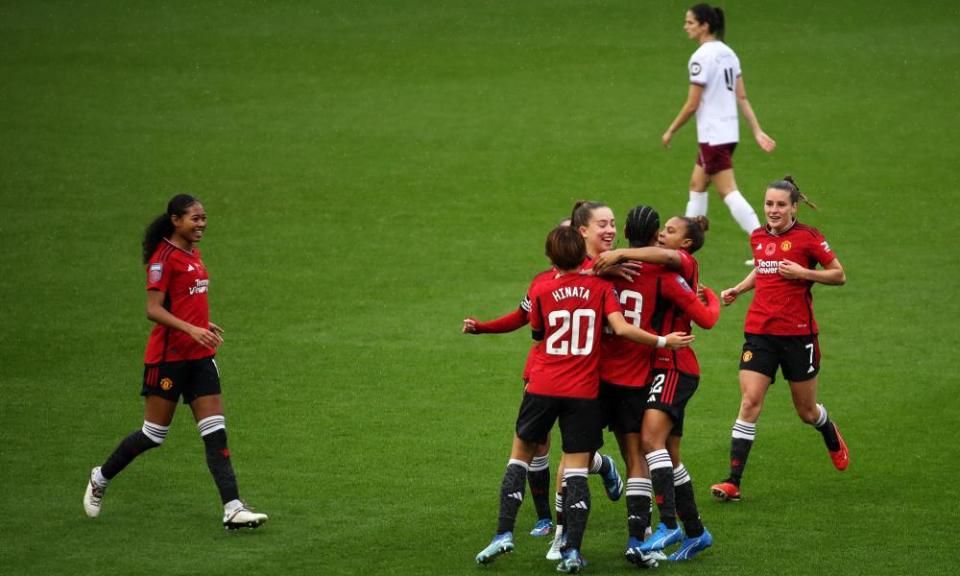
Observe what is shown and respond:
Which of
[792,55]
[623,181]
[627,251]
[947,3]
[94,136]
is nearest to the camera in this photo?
[627,251]

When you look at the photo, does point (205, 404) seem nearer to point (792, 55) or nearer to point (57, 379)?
point (57, 379)

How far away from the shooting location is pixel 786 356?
8.64m

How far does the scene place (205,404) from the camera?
26.8 ft

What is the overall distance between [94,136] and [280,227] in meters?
4.68

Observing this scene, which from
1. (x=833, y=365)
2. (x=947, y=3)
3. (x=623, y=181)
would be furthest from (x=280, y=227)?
(x=947, y=3)

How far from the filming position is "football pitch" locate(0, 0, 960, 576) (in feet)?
26.7

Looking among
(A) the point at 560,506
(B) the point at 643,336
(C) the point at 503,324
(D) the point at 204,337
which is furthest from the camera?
(D) the point at 204,337

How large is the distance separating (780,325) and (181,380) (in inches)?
150

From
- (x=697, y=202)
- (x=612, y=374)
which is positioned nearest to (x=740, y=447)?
(x=612, y=374)

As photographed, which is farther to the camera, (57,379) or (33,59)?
(33,59)

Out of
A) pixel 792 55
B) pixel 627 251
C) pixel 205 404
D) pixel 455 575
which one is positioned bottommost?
pixel 455 575

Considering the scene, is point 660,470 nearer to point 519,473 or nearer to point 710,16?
point 519,473

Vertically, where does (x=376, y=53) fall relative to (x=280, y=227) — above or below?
above

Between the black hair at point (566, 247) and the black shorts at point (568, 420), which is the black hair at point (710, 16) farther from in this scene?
the black shorts at point (568, 420)
